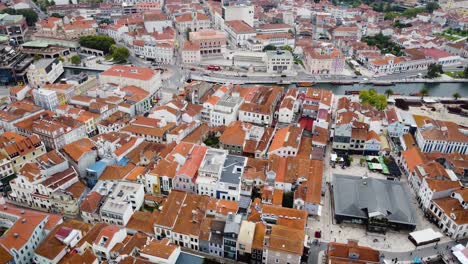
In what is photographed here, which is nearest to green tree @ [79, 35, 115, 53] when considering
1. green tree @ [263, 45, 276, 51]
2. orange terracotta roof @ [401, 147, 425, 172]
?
green tree @ [263, 45, 276, 51]

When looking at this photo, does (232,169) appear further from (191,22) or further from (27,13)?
(27,13)

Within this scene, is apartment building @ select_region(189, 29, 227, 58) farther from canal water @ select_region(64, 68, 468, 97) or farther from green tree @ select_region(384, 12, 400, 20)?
green tree @ select_region(384, 12, 400, 20)

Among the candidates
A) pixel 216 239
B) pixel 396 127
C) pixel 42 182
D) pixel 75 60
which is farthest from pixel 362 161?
pixel 75 60

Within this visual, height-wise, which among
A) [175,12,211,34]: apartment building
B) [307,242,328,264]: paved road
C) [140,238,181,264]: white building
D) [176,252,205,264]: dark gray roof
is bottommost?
[307,242,328,264]: paved road

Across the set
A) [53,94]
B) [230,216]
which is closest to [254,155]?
[230,216]

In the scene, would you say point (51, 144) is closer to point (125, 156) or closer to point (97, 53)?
point (125, 156)
